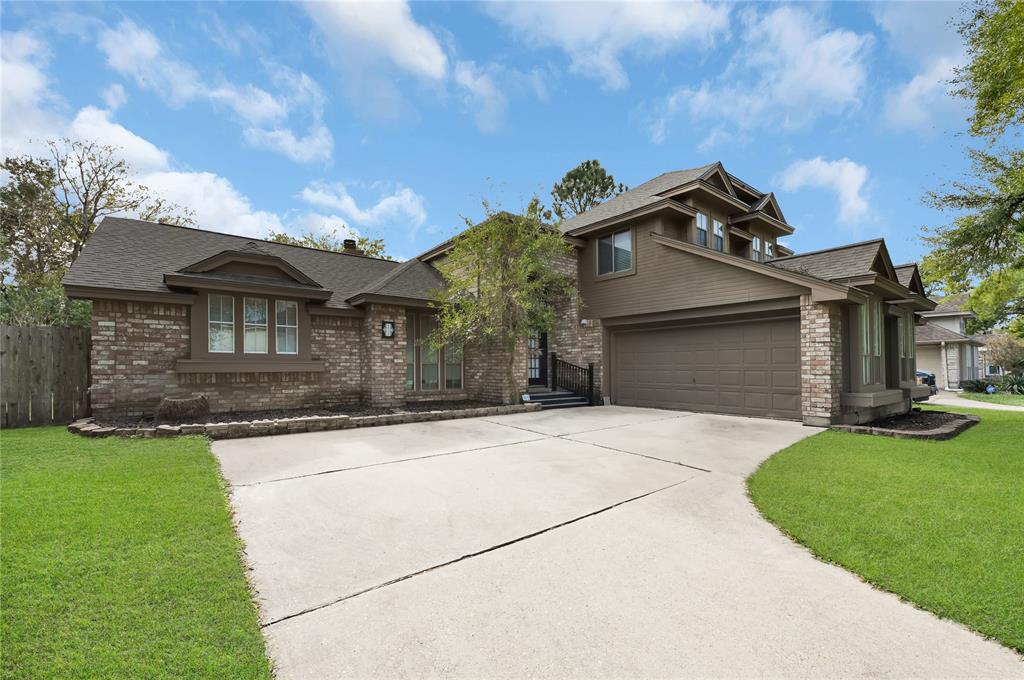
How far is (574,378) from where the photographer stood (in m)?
13.5

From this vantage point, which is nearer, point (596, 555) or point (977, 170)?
point (596, 555)

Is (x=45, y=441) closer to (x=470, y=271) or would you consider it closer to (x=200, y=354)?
(x=200, y=354)

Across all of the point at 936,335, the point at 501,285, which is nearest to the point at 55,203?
the point at 501,285

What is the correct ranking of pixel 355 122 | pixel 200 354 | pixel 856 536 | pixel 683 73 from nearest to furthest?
pixel 856 536, pixel 200 354, pixel 683 73, pixel 355 122

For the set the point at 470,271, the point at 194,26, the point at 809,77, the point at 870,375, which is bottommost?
the point at 870,375

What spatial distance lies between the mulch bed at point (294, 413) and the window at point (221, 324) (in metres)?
1.43

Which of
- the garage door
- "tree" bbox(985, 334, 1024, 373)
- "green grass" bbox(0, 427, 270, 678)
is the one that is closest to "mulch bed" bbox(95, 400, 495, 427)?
"green grass" bbox(0, 427, 270, 678)

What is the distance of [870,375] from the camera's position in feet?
32.4

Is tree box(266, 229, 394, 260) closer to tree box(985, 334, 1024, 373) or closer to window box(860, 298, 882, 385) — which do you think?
window box(860, 298, 882, 385)

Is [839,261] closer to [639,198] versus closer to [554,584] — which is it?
[639,198]

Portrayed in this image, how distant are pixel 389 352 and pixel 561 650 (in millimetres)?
9378

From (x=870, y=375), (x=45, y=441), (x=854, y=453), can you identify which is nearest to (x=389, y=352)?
(x=45, y=441)

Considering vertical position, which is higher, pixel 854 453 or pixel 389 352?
pixel 389 352

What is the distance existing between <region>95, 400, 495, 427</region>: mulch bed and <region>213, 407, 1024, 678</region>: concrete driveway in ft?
11.2
